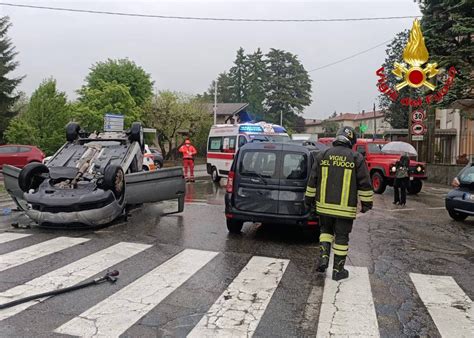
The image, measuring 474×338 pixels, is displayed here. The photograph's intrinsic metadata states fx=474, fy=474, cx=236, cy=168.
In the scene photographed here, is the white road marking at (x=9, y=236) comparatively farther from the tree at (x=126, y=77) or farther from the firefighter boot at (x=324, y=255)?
the tree at (x=126, y=77)

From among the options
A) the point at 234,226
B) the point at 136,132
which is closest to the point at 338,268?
the point at 234,226

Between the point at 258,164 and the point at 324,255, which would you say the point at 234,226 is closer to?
the point at 258,164

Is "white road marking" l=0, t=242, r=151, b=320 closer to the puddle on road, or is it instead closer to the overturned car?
the overturned car

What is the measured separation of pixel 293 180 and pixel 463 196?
4.80 metres

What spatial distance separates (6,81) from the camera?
127ft

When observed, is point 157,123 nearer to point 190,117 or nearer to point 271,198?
point 190,117

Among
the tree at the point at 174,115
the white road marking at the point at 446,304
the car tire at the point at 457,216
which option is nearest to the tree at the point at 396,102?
the tree at the point at 174,115

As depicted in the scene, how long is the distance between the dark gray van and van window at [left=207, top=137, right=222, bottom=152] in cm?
1175

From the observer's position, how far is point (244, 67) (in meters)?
89.6

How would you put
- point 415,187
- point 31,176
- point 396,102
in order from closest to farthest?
point 31,176, point 415,187, point 396,102

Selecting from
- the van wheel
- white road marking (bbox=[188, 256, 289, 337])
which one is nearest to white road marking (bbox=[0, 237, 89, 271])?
white road marking (bbox=[188, 256, 289, 337])

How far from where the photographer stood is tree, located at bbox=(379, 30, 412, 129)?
47.3 metres

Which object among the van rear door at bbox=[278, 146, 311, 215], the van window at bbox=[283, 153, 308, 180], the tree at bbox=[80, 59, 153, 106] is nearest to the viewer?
the van rear door at bbox=[278, 146, 311, 215]

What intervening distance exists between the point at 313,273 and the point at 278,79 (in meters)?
77.3
